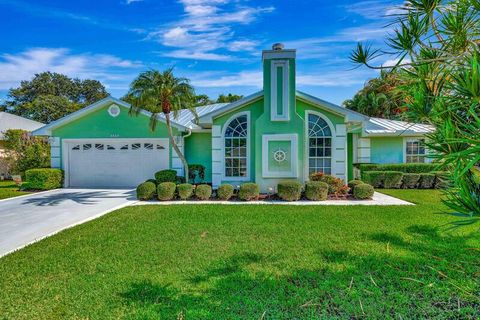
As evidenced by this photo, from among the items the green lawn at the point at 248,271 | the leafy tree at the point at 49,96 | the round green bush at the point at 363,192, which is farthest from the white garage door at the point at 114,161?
the leafy tree at the point at 49,96

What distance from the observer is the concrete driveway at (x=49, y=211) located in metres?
7.24

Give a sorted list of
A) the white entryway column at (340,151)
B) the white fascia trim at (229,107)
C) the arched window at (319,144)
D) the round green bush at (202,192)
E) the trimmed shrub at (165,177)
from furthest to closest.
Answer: the trimmed shrub at (165,177) < the arched window at (319,144) < the white fascia trim at (229,107) < the white entryway column at (340,151) < the round green bush at (202,192)

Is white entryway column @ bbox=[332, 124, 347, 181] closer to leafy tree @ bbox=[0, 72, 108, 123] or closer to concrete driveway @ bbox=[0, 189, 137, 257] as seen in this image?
concrete driveway @ bbox=[0, 189, 137, 257]

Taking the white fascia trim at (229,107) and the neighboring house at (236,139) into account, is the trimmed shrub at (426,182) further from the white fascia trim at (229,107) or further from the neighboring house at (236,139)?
the white fascia trim at (229,107)

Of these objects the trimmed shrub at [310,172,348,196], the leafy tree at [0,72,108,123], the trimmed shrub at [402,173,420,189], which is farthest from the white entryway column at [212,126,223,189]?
the leafy tree at [0,72,108,123]

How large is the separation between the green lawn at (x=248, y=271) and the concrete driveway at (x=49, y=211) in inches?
36.5

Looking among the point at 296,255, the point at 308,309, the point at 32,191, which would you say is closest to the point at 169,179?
the point at 32,191

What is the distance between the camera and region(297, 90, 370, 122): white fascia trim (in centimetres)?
1240

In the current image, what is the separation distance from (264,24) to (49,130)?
13.4 m

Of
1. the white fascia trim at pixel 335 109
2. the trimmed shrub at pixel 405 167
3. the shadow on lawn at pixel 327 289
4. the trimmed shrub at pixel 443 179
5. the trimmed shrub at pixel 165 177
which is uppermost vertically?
the white fascia trim at pixel 335 109

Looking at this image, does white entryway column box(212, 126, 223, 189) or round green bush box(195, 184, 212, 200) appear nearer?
round green bush box(195, 184, 212, 200)

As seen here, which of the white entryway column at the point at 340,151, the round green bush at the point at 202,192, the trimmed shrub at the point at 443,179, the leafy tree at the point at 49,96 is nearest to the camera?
the trimmed shrub at the point at 443,179

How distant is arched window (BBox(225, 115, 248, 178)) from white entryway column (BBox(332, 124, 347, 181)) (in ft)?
14.0

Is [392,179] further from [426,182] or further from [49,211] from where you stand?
[49,211]
